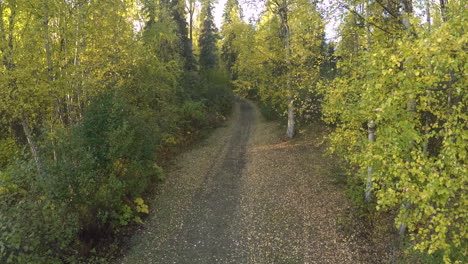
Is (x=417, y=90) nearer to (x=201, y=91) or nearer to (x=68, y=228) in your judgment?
(x=68, y=228)

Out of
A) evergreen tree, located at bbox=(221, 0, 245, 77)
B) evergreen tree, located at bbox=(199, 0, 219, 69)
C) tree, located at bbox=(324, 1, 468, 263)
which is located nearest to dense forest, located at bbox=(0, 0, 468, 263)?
tree, located at bbox=(324, 1, 468, 263)

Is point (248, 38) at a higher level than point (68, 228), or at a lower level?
higher

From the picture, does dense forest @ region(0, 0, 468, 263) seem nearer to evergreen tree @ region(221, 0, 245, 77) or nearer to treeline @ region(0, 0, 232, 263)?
treeline @ region(0, 0, 232, 263)

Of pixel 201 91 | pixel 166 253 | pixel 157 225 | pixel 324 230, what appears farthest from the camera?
pixel 201 91

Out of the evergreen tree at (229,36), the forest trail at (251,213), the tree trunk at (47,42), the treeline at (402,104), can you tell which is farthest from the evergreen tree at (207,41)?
the tree trunk at (47,42)

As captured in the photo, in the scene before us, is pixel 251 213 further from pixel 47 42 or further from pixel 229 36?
pixel 229 36

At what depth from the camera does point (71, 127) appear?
9930 mm

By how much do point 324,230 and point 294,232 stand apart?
0.96 m

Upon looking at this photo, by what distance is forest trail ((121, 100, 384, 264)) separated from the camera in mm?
8180

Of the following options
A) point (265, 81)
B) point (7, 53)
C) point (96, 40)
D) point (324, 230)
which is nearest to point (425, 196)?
Answer: point (324, 230)

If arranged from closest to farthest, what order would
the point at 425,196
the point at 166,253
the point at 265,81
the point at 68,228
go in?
the point at 425,196
the point at 68,228
the point at 166,253
the point at 265,81

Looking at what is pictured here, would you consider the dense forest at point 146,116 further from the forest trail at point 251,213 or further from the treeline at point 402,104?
the forest trail at point 251,213

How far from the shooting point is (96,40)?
38.1 feet

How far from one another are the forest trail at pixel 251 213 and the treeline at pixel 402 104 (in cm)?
163
